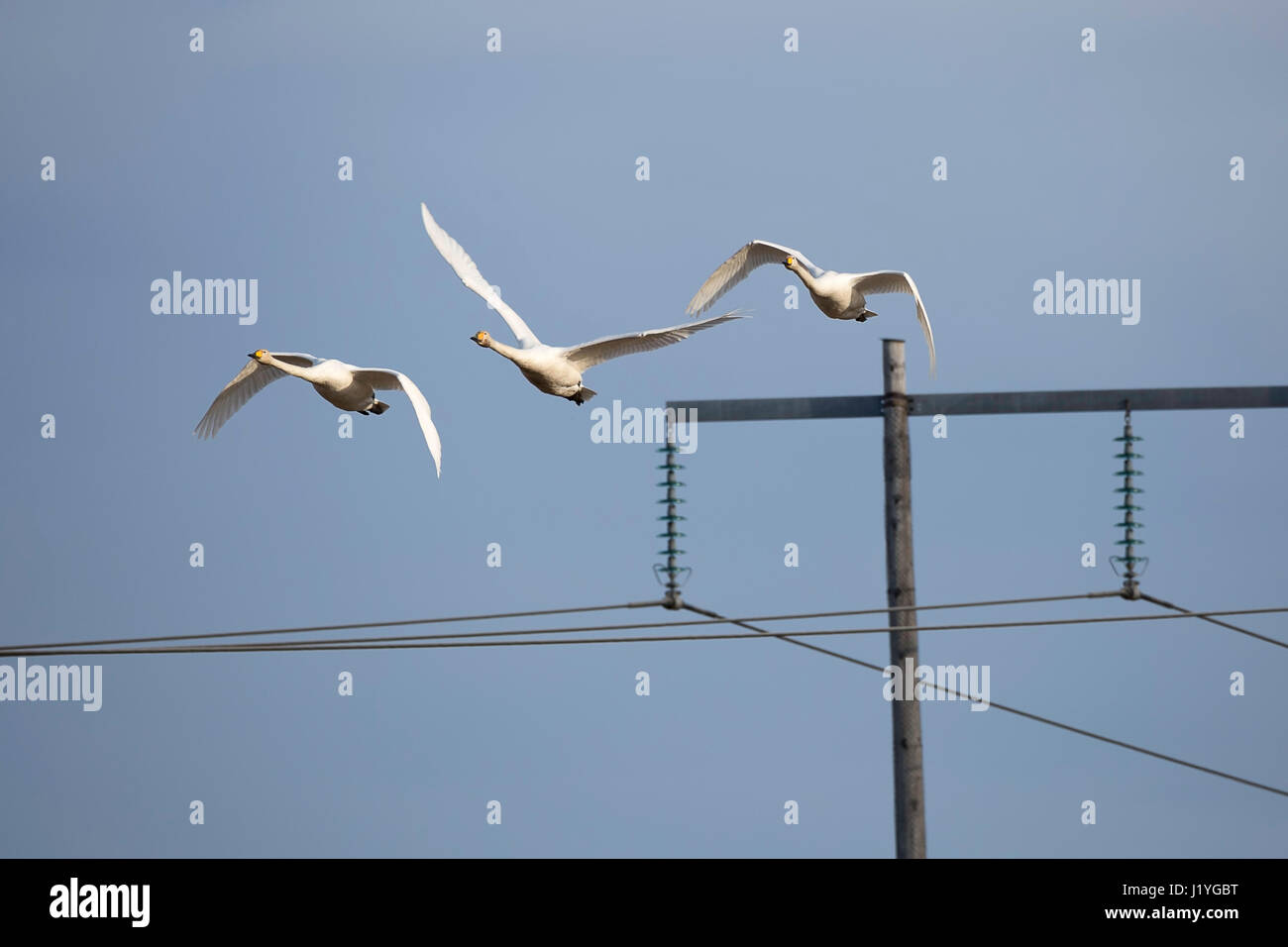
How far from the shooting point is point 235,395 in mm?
26172

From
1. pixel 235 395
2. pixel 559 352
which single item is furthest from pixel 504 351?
pixel 235 395

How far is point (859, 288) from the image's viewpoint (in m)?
25.3

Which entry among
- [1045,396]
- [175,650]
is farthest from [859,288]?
[175,650]

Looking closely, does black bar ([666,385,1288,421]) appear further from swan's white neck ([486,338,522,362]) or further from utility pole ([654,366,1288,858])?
swan's white neck ([486,338,522,362])

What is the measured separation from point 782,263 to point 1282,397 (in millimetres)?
6112

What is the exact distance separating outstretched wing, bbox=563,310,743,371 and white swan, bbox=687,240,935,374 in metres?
2.68

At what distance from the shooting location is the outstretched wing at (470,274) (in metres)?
23.5

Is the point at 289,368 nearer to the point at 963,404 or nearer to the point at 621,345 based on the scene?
the point at 621,345

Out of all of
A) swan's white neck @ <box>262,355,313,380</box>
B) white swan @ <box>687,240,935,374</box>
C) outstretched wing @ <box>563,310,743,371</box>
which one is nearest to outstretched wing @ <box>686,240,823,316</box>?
white swan @ <box>687,240,935,374</box>

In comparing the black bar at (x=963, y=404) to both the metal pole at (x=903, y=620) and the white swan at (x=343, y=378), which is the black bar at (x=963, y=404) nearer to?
the metal pole at (x=903, y=620)

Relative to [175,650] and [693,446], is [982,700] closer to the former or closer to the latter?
[693,446]

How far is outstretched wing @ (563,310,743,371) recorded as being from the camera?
2244cm

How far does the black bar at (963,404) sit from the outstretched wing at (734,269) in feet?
3.45

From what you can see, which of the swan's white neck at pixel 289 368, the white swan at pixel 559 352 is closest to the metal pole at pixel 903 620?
the white swan at pixel 559 352
